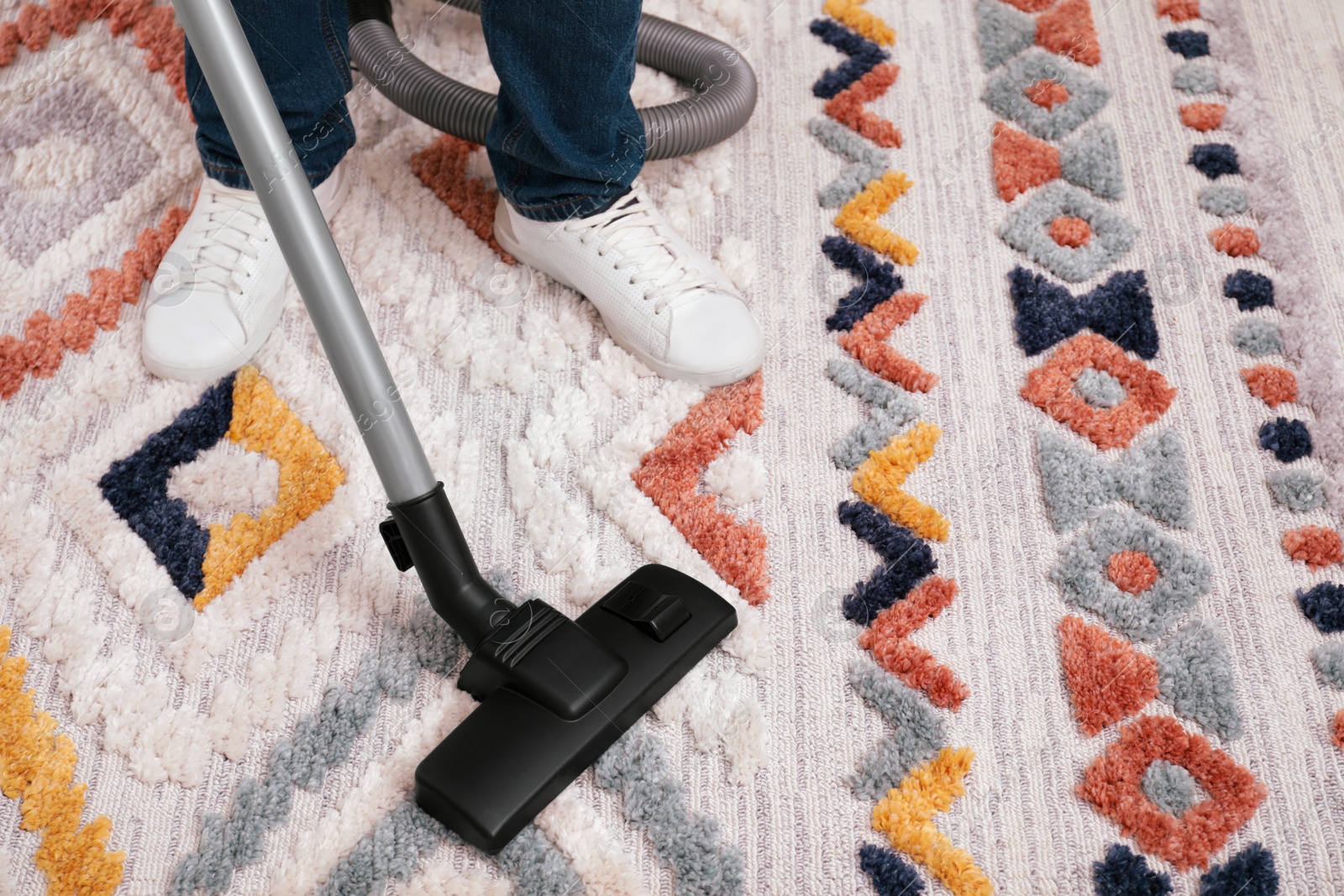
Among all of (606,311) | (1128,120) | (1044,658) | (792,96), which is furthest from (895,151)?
(1044,658)

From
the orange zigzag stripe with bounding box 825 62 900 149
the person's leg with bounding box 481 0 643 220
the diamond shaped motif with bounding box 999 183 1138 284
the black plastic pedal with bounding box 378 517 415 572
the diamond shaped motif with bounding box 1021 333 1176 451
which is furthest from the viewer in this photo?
the orange zigzag stripe with bounding box 825 62 900 149

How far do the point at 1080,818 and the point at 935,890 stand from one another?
0.39ft

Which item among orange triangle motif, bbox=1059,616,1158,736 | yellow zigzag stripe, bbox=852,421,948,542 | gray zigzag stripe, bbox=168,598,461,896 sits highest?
yellow zigzag stripe, bbox=852,421,948,542

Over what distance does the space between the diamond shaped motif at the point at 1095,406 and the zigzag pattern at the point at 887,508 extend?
114mm

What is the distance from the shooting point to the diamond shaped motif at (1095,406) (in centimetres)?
92

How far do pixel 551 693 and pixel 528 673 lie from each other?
2 centimetres

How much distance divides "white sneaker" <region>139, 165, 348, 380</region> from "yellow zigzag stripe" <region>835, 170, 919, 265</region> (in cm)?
60

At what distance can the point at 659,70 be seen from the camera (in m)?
1.27

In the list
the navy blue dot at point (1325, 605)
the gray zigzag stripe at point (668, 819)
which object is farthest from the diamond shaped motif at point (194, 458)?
the navy blue dot at point (1325, 605)

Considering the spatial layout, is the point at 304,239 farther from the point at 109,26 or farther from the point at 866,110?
the point at 109,26

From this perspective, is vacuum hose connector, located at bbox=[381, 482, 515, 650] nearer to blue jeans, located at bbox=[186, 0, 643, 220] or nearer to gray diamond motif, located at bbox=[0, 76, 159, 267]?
blue jeans, located at bbox=[186, 0, 643, 220]

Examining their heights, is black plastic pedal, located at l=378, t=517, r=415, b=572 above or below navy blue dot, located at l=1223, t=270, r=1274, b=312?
below

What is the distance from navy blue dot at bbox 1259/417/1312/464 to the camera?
90 centimetres

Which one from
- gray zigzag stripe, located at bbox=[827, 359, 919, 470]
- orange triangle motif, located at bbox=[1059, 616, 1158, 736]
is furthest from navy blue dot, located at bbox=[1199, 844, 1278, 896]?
gray zigzag stripe, located at bbox=[827, 359, 919, 470]
